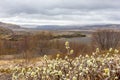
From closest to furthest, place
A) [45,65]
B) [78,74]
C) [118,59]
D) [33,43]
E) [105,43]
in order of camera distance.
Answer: [78,74], [118,59], [45,65], [105,43], [33,43]

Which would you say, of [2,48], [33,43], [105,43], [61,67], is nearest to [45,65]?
[61,67]

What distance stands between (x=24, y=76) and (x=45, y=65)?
1.77 feet

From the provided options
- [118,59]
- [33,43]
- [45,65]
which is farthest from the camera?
[33,43]

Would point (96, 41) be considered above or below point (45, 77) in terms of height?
below

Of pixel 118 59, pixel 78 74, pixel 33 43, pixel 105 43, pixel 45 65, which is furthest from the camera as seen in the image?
pixel 33 43

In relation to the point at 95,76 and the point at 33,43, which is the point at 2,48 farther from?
the point at 95,76

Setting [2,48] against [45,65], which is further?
[2,48]

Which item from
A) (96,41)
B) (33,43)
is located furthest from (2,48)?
(96,41)

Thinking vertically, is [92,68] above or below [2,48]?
above

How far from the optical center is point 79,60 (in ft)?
18.8

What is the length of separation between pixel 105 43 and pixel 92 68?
42008mm

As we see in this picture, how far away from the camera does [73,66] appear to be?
18.0 feet

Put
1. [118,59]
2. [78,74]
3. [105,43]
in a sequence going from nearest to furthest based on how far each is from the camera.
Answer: [78,74]
[118,59]
[105,43]

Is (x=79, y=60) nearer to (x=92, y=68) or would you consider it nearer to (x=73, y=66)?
(x=73, y=66)
